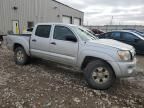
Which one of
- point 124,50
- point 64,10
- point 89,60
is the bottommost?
point 89,60

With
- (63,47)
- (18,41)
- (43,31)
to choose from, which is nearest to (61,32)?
(63,47)

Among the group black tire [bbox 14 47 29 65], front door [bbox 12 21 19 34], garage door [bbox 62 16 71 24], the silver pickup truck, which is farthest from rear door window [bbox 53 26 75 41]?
garage door [bbox 62 16 71 24]

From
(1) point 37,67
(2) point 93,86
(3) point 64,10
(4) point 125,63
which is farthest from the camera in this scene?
(3) point 64,10

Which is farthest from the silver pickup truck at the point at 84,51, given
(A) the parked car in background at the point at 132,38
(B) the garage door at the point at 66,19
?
(B) the garage door at the point at 66,19

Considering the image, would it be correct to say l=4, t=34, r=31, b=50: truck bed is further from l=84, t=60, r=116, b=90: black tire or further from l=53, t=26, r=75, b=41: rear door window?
l=84, t=60, r=116, b=90: black tire

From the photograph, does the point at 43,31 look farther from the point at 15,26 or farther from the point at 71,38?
the point at 15,26

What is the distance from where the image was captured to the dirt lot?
3953 mm

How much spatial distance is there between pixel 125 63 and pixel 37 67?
3.64 m

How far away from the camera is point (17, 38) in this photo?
696 cm

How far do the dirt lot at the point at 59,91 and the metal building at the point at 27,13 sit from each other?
13.9 m

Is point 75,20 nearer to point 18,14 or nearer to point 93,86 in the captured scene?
point 18,14

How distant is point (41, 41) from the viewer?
612 cm

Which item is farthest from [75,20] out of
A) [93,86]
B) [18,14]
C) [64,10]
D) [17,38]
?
[93,86]

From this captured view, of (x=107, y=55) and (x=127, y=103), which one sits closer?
(x=127, y=103)
